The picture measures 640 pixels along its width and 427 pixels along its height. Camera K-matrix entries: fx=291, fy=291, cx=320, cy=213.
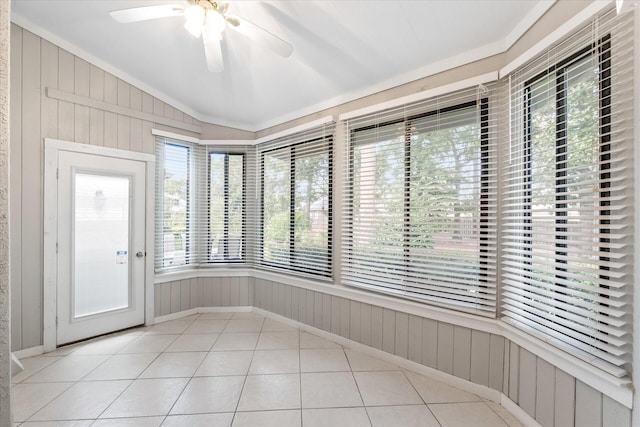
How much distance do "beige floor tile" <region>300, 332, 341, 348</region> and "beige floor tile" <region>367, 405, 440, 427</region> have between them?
0.97m

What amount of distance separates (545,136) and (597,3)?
635 millimetres

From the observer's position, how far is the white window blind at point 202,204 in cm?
354

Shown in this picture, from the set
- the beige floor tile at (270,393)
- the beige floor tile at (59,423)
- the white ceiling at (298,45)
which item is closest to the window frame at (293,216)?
the white ceiling at (298,45)

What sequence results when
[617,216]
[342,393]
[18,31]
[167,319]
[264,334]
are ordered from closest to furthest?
[617,216], [342,393], [18,31], [264,334], [167,319]

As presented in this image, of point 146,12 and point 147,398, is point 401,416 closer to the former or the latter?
point 147,398

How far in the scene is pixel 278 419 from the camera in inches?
71.8

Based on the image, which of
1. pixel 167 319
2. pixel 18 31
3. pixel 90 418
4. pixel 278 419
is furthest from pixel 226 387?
pixel 18 31

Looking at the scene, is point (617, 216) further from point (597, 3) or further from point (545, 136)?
point (597, 3)

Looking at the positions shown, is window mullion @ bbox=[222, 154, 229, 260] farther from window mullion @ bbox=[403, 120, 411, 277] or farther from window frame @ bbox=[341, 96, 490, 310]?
window mullion @ bbox=[403, 120, 411, 277]

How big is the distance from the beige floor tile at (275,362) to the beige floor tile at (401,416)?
753 mm

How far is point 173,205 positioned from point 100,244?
85 cm

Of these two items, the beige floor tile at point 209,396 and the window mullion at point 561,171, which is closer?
the window mullion at point 561,171

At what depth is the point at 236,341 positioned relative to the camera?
9.68 ft

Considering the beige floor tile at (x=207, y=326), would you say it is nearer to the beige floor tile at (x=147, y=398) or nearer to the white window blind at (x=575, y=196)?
the beige floor tile at (x=147, y=398)
